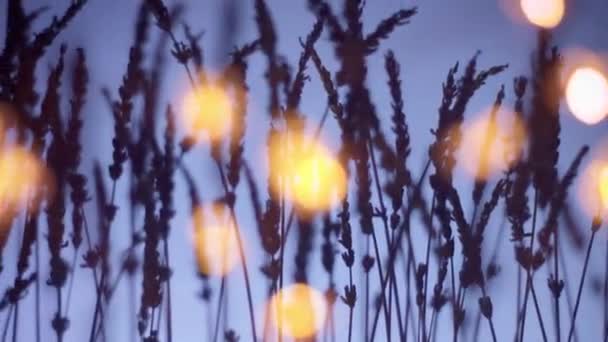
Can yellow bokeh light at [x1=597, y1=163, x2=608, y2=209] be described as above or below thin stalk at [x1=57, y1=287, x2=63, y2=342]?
above

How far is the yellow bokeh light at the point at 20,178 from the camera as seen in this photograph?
2018 mm

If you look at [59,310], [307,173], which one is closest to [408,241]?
[307,173]

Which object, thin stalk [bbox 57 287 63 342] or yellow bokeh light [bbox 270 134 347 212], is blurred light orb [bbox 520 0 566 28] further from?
thin stalk [bbox 57 287 63 342]

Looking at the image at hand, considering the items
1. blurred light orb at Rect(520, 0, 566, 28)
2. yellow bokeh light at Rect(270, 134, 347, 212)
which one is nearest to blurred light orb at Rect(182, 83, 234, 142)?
A: yellow bokeh light at Rect(270, 134, 347, 212)

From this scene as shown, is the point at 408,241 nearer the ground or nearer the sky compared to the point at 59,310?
nearer the sky

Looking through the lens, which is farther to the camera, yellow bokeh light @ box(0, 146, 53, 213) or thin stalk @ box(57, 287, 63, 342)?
thin stalk @ box(57, 287, 63, 342)

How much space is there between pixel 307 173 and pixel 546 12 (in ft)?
3.27

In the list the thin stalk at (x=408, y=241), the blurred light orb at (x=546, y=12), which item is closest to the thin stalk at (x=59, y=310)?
the thin stalk at (x=408, y=241)

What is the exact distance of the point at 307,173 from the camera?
92.5 inches

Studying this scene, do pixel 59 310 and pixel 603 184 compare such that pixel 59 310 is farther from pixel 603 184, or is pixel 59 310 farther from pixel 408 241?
pixel 603 184

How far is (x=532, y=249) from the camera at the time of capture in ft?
7.91

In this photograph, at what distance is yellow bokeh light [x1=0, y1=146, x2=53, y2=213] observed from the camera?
2018mm

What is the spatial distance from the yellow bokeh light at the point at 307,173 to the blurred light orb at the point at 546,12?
32.3 inches

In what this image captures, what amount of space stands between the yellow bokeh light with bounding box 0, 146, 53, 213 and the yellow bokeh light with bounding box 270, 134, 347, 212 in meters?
0.68
